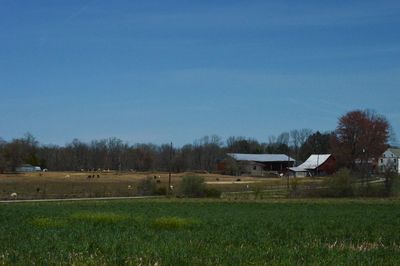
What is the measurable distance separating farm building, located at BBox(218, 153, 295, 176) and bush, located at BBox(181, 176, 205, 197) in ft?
307

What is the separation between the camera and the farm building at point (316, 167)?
167000mm

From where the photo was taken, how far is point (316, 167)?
167 metres

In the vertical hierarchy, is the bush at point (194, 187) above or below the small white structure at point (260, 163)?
below

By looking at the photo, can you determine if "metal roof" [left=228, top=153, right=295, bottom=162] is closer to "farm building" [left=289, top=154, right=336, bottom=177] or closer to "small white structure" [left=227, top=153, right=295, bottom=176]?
"small white structure" [left=227, top=153, right=295, bottom=176]

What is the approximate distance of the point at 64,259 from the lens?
1235 centimetres

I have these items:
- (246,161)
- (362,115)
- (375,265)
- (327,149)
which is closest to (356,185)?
(362,115)

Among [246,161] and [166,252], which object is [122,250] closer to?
[166,252]

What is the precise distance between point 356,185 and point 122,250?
6750 cm

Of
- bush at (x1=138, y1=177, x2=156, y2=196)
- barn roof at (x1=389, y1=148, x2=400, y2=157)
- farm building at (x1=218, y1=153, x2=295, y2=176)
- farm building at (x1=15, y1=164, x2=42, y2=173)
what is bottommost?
bush at (x1=138, y1=177, x2=156, y2=196)

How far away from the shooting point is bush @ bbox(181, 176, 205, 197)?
79.6m

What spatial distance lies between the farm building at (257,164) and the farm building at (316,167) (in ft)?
16.8

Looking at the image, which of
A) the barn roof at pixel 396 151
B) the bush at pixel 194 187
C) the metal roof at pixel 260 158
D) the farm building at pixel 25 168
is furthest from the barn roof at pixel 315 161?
the bush at pixel 194 187

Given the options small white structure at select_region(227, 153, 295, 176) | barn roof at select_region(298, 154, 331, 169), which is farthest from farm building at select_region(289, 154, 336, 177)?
small white structure at select_region(227, 153, 295, 176)

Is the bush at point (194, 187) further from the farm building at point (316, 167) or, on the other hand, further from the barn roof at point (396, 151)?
the barn roof at point (396, 151)
